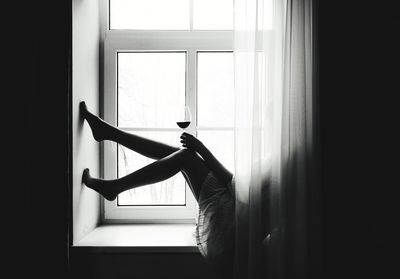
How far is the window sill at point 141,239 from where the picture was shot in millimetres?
1863

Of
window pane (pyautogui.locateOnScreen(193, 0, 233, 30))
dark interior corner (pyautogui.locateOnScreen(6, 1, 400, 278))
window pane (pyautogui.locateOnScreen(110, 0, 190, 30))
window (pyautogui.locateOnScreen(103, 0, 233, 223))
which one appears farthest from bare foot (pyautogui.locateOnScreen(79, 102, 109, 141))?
window pane (pyautogui.locateOnScreen(193, 0, 233, 30))

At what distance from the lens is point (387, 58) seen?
194 centimetres

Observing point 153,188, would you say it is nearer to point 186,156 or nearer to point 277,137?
point 186,156

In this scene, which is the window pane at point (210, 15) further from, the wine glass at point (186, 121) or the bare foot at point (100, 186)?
the bare foot at point (100, 186)

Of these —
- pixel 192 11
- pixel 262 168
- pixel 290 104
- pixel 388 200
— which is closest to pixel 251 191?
pixel 262 168

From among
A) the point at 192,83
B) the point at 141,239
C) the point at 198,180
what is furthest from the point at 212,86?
the point at 141,239

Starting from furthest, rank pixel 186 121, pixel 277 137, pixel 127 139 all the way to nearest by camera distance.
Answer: pixel 127 139
pixel 186 121
pixel 277 137

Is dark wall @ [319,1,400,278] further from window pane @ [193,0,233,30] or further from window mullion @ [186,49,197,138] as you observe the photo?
window mullion @ [186,49,197,138]

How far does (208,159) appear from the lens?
6.45 feet

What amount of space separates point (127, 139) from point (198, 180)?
401 millimetres

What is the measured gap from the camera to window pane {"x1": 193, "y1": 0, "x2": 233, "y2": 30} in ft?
7.72

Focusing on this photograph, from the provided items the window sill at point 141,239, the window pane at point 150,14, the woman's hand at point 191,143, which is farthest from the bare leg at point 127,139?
the window pane at point 150,14

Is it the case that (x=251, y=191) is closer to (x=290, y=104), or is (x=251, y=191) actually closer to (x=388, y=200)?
(x=290, y=104)
